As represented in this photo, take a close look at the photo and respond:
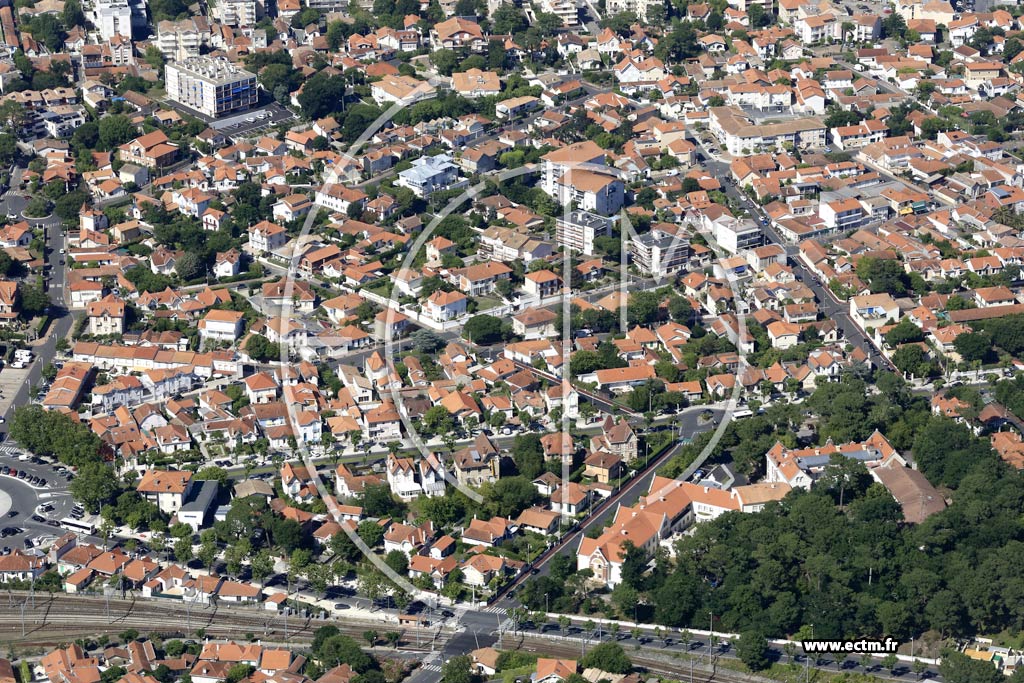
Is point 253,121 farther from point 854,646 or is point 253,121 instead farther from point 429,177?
point 854,646

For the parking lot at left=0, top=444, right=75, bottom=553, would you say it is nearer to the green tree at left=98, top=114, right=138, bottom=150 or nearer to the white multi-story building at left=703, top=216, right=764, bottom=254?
the green tree at left=98, top=114, right=138, bottom=150

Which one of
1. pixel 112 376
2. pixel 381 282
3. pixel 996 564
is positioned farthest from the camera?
pixel 381 282

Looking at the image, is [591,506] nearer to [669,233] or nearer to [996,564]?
[996,564]

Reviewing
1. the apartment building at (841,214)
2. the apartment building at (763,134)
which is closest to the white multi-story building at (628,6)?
the apartment building at (763,134)

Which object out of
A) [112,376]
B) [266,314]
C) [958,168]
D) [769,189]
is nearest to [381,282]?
[266,314]

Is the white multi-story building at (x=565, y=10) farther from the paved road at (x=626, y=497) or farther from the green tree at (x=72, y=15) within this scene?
the paved road at (x=626, y=497)

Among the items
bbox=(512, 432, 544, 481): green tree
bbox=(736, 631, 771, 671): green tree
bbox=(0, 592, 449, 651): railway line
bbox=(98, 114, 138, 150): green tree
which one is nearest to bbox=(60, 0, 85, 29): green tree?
bbox=(98, 114, 138, 150): green tree
